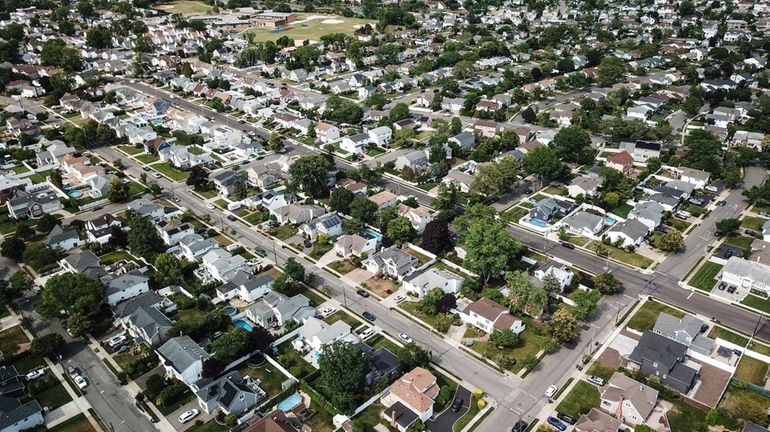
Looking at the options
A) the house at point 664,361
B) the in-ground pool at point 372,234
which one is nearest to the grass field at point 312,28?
the in-ground pool at point 372,234

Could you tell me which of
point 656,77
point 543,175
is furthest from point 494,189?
point 656,77

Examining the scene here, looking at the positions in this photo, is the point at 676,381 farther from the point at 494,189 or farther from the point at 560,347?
the point at 494,189

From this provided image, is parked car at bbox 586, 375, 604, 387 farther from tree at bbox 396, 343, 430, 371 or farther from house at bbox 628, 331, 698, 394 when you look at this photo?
tree at bbox 396, 343, 430, 371

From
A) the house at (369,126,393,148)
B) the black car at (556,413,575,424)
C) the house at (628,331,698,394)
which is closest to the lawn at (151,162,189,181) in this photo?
the house at (369,126,393,148)

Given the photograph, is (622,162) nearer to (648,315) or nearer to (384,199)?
(648,315)

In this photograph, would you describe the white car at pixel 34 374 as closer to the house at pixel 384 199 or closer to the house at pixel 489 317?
the house at pixel 489 317

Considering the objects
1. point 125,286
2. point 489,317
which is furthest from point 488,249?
point 125,286
